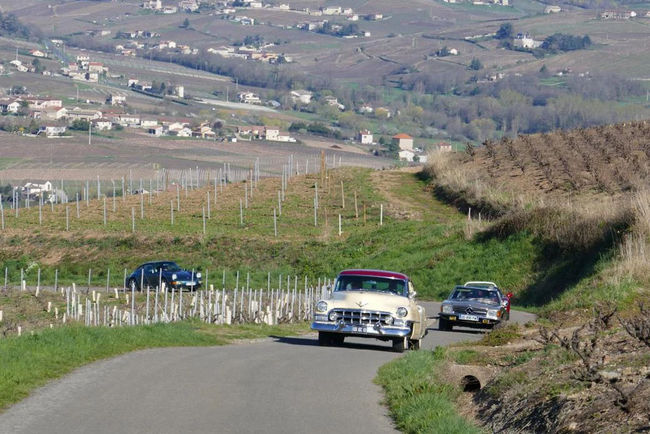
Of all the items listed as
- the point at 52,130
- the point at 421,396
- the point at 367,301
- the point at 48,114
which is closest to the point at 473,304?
the point at 367,301

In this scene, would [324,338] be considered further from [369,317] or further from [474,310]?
[474,310]

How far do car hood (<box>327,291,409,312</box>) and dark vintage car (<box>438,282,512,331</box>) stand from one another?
8.31 m

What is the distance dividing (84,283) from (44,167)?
75.0 meters

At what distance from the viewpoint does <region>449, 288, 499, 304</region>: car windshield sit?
115ft

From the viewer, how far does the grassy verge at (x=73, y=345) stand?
16.5 meters

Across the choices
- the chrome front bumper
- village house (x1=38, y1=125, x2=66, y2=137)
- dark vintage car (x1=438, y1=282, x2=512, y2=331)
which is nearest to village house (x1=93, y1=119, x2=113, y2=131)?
village house (x1=38, y1=125, x2=66, y2=137)

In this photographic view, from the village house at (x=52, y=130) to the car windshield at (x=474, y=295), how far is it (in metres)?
143

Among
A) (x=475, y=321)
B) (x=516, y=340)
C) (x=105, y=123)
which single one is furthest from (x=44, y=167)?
(x=516, y=340)

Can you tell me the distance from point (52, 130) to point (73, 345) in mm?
159546

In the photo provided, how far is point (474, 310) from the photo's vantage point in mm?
34000

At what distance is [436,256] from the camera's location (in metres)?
57.2

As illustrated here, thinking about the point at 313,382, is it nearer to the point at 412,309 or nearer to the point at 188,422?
the point at 188,422

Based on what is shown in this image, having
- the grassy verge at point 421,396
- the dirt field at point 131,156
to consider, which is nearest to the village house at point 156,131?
the dirt field at point 131,156

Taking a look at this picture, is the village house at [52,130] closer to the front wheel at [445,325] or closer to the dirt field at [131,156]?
the dirt field at [131,156]
